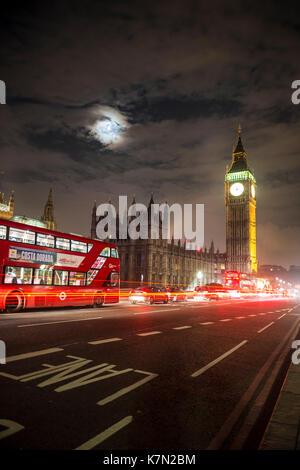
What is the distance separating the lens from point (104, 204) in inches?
2894

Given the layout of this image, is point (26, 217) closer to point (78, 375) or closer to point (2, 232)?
point (2, 232)

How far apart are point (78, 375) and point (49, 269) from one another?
41.4 ft

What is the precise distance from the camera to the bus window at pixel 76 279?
18.2 metres

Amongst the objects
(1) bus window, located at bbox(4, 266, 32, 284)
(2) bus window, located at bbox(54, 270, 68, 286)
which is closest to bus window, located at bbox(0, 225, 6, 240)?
(1) bus window, located at bbox(4, 266, 32, 284)

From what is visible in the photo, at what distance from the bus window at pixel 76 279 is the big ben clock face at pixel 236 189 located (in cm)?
10332

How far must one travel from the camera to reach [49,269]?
16922 mm

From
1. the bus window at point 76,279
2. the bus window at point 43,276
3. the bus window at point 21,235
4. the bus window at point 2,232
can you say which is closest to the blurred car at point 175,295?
the bus window at point 76,279

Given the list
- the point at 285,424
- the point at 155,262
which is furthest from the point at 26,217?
the point at 285,424

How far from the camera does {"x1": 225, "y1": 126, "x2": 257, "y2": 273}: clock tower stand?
348 feet

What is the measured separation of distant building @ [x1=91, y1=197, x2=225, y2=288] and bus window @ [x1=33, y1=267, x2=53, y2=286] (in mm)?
44711

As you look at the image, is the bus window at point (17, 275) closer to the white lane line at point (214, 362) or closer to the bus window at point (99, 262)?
the bus window at point (99, 262)

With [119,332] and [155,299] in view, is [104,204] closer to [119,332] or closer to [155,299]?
[155,299]

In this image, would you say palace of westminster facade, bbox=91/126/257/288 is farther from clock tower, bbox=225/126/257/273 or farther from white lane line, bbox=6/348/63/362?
white lane line, bbox=6/348/63/362

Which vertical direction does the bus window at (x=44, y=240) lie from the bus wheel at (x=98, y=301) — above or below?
above
